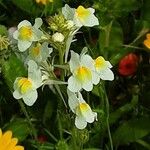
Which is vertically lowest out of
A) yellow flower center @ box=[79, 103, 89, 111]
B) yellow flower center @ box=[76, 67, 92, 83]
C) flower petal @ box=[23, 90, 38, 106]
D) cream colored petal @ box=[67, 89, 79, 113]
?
yellow flower center @ box=[79, 103, 89, 111]

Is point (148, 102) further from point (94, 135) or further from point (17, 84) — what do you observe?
point (17, 84)

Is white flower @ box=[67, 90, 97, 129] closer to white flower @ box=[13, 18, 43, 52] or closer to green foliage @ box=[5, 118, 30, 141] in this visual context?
Result: white flower @ box=[13, 18, 43, 52]

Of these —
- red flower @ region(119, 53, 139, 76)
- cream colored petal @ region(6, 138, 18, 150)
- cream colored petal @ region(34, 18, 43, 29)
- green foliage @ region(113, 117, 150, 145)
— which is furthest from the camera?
red flower @ region(119, 53, 139, 76)

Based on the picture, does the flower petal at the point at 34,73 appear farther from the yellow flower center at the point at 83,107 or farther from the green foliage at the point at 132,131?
the green foliage at the point at 132,131

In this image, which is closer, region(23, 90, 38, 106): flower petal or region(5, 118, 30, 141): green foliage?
region(23, 90, 38, 106): flower petal

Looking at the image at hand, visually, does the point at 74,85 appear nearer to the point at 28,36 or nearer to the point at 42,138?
the point at 28,36

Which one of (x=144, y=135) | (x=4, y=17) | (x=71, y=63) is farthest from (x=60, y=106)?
(x=4, y=17)

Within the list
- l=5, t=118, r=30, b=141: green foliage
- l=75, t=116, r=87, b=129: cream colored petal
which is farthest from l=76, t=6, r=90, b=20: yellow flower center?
l=5, t=118, r=30, b=141: green foliage

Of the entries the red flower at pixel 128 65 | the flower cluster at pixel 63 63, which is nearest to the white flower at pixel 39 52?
the flower cluster at pixel 63 63

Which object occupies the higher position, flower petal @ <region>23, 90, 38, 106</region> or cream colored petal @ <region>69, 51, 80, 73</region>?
cream colored petal @ <region>69, 51, 80, 73</region>
